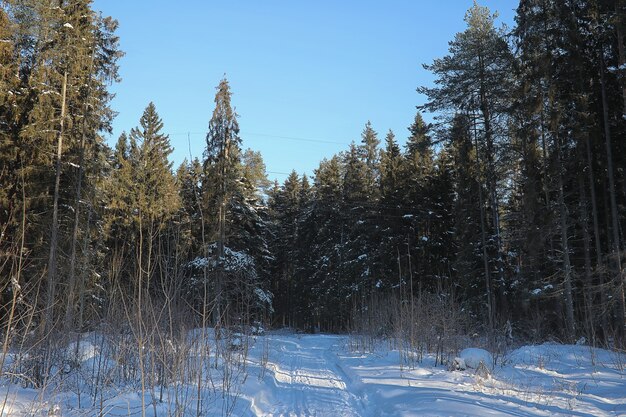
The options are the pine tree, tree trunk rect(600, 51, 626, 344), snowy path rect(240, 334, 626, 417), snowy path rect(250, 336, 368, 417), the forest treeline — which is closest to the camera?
snowy path rect(240, 334, 626, 417)

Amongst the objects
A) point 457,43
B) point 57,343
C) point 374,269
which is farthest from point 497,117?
point 57,343

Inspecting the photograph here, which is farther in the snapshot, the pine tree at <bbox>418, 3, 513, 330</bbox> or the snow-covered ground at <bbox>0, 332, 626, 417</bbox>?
the pine tree at <bbox>418, 3, 513, 330</bbox>

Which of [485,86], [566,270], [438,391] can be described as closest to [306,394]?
[438,391]

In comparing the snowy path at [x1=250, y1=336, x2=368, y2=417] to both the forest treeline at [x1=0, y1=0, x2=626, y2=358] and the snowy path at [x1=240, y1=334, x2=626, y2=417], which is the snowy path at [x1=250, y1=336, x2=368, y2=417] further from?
the forest treeline at [x1=0, y1=0, x2=626, y2=358]

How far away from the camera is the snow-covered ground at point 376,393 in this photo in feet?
20.7

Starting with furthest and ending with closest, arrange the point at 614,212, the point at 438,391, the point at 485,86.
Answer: the point at 485,86 < the point at 614,212 < the point at 438,391

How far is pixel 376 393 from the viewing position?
8.73 meters

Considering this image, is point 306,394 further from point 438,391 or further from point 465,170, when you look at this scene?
point 465,170

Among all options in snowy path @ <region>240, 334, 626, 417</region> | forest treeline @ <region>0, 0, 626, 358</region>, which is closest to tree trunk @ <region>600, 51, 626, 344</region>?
forest treeline @ <region>0, 0, 626, 358</region>

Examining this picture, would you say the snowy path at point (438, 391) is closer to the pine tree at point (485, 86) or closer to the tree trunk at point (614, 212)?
the tree trunk at point (614, 212)

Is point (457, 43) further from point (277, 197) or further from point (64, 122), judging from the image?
point (277, 197)

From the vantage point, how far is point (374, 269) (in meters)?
35.3

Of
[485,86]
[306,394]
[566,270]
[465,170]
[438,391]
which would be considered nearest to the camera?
[438,391]

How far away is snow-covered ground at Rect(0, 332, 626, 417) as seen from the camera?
631 centimetres
